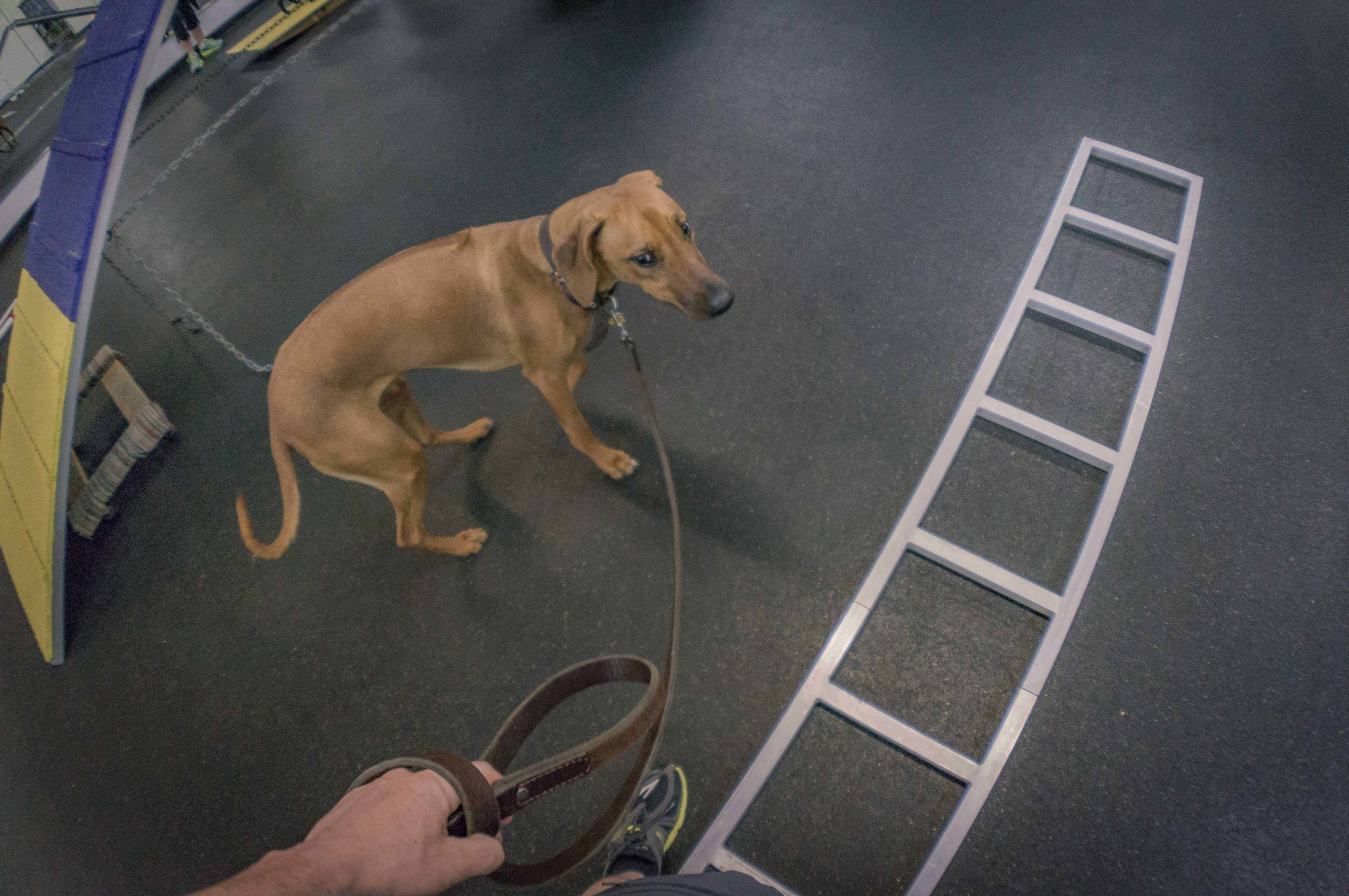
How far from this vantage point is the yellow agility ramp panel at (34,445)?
2086 mm

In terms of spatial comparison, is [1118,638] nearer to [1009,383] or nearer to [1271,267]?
[1009,383]

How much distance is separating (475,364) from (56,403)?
1387 millimetres

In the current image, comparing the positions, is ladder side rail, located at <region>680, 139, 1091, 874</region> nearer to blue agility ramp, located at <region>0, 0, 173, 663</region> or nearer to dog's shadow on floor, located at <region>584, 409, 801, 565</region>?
dog's shadow on floor, located at <region>584, 409, 801, 565</region>

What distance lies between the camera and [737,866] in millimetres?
1819

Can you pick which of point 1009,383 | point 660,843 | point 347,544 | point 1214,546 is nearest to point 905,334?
point 1009,383

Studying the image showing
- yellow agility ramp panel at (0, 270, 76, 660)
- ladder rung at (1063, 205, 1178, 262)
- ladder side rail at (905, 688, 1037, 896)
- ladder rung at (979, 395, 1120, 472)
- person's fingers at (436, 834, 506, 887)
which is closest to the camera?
person's fingers at (436, 834, 506, 887)

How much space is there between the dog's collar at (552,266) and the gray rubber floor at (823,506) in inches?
33.0

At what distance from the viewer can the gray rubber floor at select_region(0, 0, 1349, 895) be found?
6.34ft

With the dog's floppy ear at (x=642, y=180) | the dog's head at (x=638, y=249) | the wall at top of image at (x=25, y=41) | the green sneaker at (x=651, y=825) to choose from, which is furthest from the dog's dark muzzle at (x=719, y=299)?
the wall at top of image at (x=25, y=41)

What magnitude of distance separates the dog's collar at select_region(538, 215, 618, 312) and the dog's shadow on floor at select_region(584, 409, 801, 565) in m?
0.74

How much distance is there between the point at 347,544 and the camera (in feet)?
8.51

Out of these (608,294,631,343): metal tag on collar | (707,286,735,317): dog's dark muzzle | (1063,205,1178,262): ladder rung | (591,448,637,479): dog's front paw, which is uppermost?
(707,286,735,317): dog's dark muzzle

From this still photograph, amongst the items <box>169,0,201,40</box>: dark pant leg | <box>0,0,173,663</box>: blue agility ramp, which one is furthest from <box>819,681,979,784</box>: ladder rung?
<box>169,0,201,40</box>: dark pant leg

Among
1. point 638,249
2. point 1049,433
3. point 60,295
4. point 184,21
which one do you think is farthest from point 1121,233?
point 184,21
